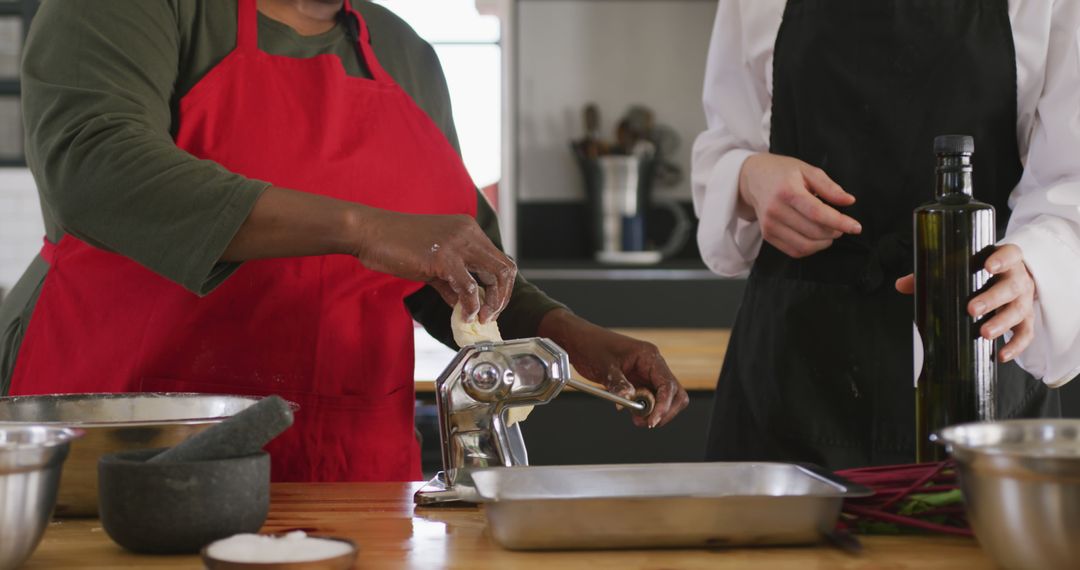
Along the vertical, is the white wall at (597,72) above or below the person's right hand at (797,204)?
above

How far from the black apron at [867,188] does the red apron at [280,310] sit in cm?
A: 50

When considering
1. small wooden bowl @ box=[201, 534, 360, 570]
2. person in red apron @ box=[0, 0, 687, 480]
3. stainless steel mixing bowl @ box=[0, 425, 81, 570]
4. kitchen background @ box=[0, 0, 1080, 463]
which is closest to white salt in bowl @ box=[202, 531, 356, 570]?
small wooden bowl @ box=[201, 534, 360, 570]

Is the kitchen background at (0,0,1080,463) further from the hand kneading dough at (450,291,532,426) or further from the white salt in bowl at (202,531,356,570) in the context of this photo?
the white salt in bowl at (202,531,356,570)

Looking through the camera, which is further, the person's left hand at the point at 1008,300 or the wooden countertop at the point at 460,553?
the person's left hand at the point at 1008,300

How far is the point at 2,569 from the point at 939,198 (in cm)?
84

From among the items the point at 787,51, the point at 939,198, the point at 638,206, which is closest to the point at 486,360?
the point at 939,198

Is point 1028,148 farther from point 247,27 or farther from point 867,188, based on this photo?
point 247,27

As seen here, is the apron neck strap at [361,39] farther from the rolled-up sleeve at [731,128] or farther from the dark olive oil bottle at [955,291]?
the dark olive oil bottle at [955,291]

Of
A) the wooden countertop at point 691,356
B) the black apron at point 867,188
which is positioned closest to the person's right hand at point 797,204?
the black apron at point 867,188

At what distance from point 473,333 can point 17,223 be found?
429cm

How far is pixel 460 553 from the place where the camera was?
917 mm

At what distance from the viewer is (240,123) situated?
1462 mm

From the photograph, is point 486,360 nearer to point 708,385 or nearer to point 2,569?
point 2,569

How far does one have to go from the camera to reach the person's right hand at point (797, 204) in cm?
136
